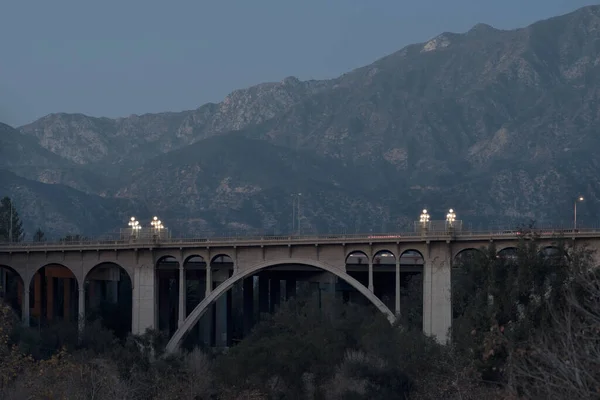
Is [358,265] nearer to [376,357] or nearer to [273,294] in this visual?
[273,294]

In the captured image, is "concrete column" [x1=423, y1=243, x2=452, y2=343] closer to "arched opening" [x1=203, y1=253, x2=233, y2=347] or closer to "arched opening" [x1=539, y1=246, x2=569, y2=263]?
"arched opening" [x1=539, y1=246, x2=569, y2=263]

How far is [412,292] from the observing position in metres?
108

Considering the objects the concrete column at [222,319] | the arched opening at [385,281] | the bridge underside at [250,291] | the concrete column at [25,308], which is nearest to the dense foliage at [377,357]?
the concrete column at [25,308]

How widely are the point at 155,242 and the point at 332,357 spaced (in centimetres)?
3001

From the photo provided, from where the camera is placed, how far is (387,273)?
105 metres

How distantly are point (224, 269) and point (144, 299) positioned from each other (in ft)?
43.8

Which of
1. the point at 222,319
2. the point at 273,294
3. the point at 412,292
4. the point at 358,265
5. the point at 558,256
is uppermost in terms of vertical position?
the point at 558,256

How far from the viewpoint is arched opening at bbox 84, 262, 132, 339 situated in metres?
104

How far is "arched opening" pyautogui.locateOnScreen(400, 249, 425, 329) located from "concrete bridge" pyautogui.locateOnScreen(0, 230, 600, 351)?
29 centimetres

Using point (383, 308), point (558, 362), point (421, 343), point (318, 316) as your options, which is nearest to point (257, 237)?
point (318, 316)

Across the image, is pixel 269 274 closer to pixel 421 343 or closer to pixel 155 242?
pixel 155 242

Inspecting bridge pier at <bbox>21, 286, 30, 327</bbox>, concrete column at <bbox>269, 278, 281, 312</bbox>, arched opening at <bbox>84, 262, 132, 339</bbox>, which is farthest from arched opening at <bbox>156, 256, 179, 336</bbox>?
bridge pier at <bbox>21, 286, 30, 327</bbox>

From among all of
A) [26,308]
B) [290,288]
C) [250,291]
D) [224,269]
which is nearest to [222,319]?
[250,291]

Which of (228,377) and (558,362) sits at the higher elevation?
(558,362)
